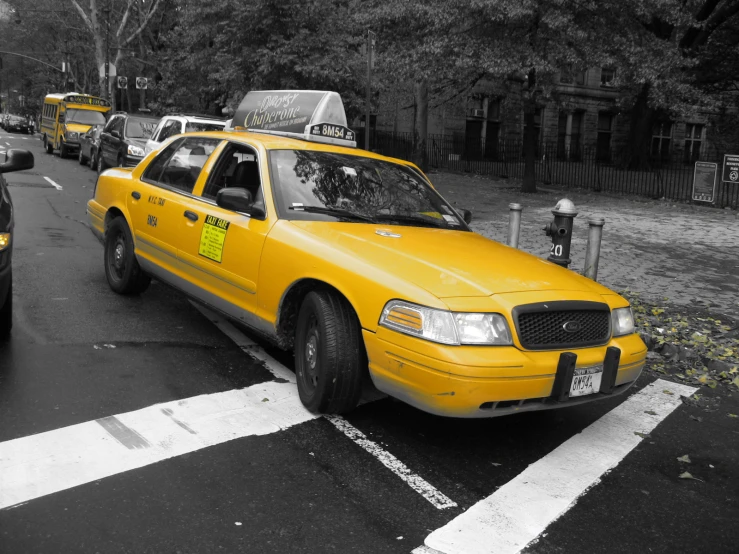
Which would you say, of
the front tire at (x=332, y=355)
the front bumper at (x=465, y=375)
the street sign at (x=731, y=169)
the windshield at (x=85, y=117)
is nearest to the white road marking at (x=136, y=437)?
the front tire at (x=332, y=355)

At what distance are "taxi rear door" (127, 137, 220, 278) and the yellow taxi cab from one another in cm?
2

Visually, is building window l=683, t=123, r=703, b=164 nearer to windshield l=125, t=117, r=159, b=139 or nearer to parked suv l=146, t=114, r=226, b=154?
windshield l=125, t=117, r=159, b=139

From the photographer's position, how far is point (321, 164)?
5.62 metres

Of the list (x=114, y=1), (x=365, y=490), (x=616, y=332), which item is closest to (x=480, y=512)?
(x=365, y=490)

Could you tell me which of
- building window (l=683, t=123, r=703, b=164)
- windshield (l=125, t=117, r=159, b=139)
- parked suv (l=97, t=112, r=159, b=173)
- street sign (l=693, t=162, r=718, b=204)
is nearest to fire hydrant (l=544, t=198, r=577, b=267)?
parked suv (l=97, t=112, r=159, b=173)

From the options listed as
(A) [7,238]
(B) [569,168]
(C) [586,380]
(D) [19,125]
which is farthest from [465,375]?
(D) [19,125]

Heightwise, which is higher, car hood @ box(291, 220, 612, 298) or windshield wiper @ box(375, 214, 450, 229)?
windshield wiper @ box(375, 214, 450, 229)

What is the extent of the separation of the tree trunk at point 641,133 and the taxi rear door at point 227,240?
3126 centimetres

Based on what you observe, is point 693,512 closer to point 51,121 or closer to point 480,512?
point 480,512

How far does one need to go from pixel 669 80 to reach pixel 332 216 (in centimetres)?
1633

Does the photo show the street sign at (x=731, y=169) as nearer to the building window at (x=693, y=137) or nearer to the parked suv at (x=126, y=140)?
the parked suv at (x=126, y=140)

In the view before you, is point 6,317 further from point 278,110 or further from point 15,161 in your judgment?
point 278,110

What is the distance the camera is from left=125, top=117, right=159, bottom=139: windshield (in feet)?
60.2

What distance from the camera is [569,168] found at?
84.4ft
